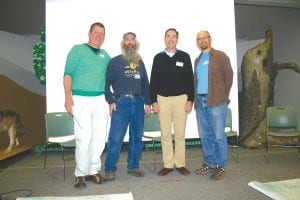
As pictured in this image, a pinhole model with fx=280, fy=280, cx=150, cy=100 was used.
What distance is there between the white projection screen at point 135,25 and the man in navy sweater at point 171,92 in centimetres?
143

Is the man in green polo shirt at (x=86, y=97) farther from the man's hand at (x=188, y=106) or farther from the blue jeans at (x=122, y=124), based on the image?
the man's hand at (x=188, y=106)

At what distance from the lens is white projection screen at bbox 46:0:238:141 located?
446 centimetres

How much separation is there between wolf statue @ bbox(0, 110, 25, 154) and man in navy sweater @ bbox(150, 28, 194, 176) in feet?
8.08

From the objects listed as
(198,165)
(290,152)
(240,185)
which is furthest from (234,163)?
(290,152)

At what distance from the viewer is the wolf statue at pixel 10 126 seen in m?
4.30

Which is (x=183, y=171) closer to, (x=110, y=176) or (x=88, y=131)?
(x=110, y=176)

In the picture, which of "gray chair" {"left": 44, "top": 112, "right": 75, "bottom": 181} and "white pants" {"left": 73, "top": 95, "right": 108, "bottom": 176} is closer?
"white pants" {"left": 73, "top": 95, "right": 108, "bottom": 176}

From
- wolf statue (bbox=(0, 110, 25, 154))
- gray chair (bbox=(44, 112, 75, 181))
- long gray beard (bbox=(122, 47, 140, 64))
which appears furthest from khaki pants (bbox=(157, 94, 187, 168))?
wolf statue (bbox=(0, 110, 25, 154))

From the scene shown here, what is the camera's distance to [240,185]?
9.47 ft

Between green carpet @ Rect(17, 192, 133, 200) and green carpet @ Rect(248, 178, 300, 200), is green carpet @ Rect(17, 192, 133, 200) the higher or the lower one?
the lower one

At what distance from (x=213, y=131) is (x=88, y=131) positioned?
1.42 metres

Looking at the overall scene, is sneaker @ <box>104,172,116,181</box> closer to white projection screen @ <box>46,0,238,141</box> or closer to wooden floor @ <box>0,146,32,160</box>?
white projection screen @ <box>46,0,238,141</box>

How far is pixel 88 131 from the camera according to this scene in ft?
9.64

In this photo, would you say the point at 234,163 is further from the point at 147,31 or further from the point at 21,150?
the point at 21,150
